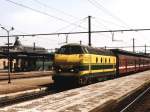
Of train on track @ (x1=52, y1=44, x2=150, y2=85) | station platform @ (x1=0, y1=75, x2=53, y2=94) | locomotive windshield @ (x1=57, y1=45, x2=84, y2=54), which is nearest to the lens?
station platform @ (x1=0, y1=75, x2=53, y2=94)

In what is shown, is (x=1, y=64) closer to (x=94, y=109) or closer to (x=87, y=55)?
(x=87, y=55)

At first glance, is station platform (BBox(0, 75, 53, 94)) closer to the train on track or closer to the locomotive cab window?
the train on track

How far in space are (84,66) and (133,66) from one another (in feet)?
95.9

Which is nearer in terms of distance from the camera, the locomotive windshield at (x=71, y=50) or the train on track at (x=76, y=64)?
the train on track at (x=76, y=64)

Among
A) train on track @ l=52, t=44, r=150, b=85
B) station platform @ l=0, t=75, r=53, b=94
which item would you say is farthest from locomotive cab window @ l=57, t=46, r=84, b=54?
station platform @ l=0, t=75, r=53, b=94

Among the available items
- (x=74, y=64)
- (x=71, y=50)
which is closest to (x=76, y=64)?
(x=74, y=64)

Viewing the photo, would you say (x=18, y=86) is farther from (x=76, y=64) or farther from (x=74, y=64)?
(x=76, y=64)

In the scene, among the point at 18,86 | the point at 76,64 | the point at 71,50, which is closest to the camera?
the point at 76,64

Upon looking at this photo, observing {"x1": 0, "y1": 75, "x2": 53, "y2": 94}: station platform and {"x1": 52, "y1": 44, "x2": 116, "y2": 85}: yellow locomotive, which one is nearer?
{"x1": 0, "y1": 75, "x2": 53, "y2": 94}: station platform

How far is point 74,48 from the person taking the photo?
23.9 meters

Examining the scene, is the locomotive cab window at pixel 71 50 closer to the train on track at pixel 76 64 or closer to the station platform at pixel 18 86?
the train on track at pixel 76 64

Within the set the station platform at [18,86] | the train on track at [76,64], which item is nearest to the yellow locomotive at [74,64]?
the train on track at [76,64]

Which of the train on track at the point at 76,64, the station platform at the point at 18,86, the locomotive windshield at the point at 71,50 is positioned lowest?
the station platform at the point at 18,86

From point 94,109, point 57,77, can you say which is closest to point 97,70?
point 57,77
